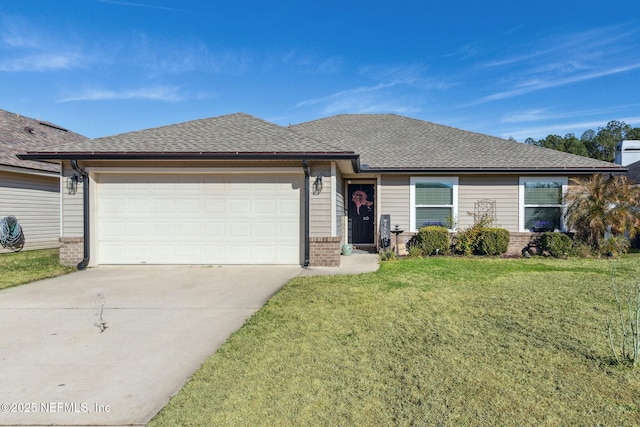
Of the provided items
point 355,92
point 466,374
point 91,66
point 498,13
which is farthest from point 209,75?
point 466,374

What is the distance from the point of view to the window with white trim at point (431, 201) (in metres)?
11.0

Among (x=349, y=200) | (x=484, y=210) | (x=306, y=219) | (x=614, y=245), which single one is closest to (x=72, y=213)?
(x=306, y=219)

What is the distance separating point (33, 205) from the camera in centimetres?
1229

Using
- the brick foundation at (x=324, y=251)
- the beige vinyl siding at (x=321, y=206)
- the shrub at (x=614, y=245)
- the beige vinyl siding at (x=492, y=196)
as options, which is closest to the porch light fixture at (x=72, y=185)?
the beige vinyl siding at (x=321, y=206)

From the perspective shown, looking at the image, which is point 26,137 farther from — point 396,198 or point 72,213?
point 396,198

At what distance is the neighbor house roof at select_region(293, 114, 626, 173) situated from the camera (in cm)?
1067

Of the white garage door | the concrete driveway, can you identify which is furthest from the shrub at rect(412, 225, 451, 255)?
the concrete driveway

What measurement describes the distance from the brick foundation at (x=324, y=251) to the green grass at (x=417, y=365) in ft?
8.92

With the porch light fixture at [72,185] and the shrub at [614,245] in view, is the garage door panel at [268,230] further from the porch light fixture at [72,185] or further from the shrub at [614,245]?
the shrub at [614,245]

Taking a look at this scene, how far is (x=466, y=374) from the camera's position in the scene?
9.80ft

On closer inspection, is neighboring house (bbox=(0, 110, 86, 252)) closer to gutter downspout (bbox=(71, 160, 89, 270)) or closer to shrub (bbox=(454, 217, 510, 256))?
gutter downspout (bbox=(71, 160, 89, 270))

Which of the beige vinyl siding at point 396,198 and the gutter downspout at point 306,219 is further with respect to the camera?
the beige vinyl siding at point 396,198

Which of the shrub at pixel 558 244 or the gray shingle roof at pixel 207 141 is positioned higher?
the gray shingle roof at pixel 207 141

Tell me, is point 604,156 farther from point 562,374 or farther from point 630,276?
point 562,374
